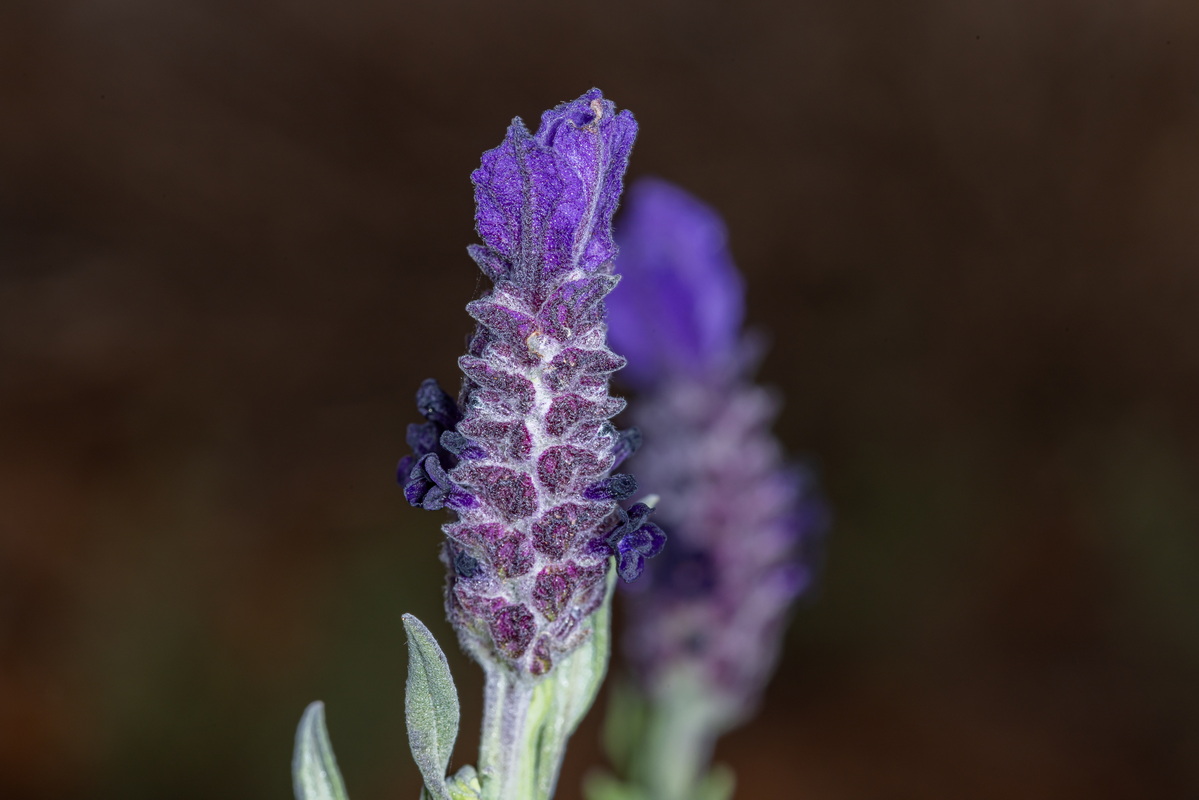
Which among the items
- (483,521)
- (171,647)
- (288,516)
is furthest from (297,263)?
(483,521)

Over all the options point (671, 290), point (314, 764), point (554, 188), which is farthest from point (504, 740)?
point (671, 290)

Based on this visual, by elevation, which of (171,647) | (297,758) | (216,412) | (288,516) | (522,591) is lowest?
(297,758)

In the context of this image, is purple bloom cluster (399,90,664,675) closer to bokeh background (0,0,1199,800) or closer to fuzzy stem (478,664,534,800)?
fuzzy stem (478,664,534,800)

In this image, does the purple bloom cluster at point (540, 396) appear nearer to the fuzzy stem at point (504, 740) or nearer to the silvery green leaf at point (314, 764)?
the fuzzy stem at point (504, 740)

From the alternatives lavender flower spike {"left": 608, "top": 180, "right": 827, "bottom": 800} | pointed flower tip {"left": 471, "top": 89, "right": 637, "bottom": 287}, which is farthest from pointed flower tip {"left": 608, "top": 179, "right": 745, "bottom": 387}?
pointed flower tip {"left": 471, "top": 89, "right": 637, "bottom": 287}

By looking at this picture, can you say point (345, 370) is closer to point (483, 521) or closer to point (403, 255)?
point (403, 255)
